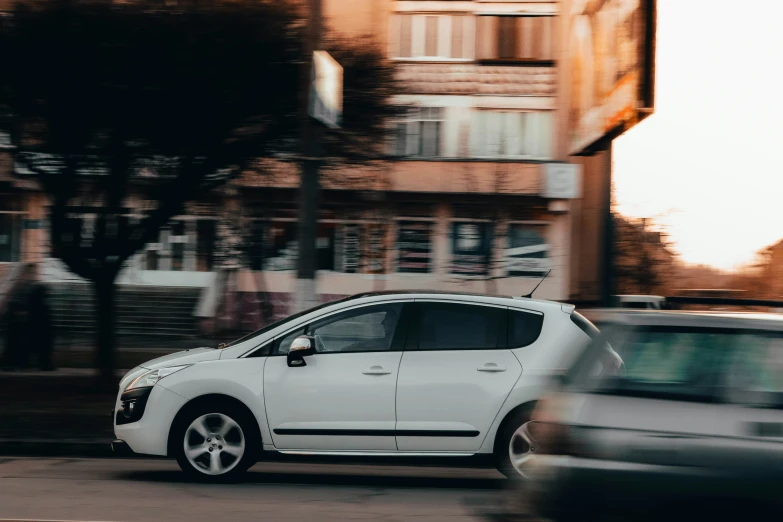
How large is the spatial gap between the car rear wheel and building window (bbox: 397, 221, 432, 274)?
22.0 metres

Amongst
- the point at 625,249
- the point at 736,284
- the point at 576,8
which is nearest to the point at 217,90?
the point at 576,8

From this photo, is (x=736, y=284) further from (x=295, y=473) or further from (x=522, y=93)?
(x=295, y=473)

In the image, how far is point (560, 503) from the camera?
474 cm

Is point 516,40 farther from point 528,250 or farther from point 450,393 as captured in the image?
point 450,393

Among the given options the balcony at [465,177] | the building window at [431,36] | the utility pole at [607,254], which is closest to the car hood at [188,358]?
the utility pole at [607,254]

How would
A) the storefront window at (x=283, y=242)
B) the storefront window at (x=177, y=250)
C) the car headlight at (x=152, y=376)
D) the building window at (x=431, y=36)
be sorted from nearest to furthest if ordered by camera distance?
the car headlight at (x=152, y=376) < the storefront window at (x=283, y=242) < the building window at (x=431, y=36) < the storefront window at (x=177, y=250)

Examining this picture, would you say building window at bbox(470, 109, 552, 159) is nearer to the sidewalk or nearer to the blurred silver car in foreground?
the sidewalk

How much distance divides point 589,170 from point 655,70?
17766mm

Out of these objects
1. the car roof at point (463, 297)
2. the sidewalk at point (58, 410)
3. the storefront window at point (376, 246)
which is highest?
the storefront window at point (376, 246)

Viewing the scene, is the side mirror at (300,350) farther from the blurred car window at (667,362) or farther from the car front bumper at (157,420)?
the blurred car window at (667,362)

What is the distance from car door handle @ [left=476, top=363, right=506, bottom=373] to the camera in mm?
8336

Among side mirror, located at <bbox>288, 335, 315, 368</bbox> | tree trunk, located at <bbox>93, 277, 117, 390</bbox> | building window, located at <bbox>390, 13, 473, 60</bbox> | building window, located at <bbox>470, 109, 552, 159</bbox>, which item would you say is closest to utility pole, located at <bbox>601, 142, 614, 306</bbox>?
side mirror, located at <bbox>288, 335, 315, 368</bbox>

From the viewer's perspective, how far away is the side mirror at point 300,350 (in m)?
8.33

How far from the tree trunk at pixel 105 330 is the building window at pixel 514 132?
54.8ft
